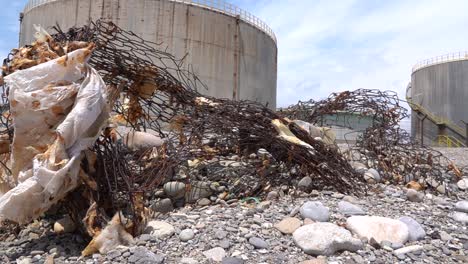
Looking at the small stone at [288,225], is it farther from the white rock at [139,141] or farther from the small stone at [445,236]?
the white rock at [139,141]

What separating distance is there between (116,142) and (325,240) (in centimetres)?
166

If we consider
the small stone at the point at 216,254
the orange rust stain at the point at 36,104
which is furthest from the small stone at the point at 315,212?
the orange rust stain at the point at 36,104

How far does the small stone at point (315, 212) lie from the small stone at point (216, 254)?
2.15ft

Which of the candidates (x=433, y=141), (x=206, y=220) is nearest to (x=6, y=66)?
(x=206, y=220)

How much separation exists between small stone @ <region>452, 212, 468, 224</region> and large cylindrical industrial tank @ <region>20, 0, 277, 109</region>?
8783 millimetres

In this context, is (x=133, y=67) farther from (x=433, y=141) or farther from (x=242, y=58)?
(x=433, y=141)

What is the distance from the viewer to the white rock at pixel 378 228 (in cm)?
235

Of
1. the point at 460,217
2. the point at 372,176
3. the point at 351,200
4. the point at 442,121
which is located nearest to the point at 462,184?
the point at 372,176

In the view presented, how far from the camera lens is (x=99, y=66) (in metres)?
3.14

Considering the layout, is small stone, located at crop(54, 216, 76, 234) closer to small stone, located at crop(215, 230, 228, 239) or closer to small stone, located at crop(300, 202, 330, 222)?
small stone, located at crop(215, 230, 228, 239)

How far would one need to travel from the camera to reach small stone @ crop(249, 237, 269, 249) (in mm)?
2245

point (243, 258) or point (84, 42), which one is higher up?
point (84, 42)

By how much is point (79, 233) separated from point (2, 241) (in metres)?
0.54

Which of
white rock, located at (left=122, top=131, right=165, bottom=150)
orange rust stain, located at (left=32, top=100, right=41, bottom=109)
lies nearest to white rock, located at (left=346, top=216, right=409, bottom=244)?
orange rust stain, located at (left=32, top=100, right=41, bottom=109)
